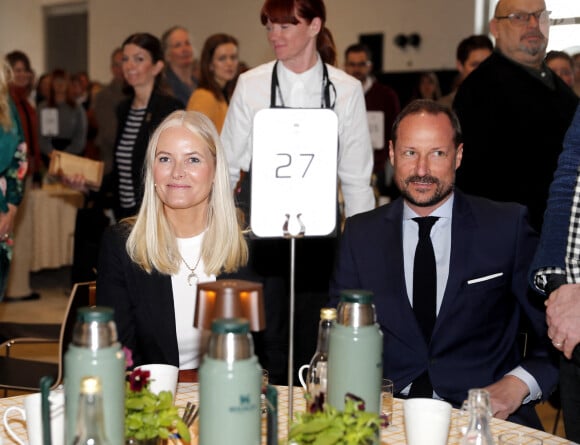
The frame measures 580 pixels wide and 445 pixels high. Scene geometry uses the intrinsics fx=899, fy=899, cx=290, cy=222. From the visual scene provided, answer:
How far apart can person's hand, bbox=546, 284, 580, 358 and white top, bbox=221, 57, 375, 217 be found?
1.55 meters

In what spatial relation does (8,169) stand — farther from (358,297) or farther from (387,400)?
(358,297)

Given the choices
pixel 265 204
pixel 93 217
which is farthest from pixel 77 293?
pixel 93 217

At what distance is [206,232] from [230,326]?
1.44 m

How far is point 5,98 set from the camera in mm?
3623

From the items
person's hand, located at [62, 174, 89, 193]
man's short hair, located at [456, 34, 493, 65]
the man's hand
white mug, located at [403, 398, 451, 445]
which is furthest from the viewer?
man's short hair, located at [456, 34, 493, 65]

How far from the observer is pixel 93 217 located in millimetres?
5770

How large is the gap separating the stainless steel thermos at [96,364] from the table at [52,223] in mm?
6313

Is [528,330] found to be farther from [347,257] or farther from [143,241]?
[143,241]

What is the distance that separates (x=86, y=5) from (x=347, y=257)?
13.4 metres

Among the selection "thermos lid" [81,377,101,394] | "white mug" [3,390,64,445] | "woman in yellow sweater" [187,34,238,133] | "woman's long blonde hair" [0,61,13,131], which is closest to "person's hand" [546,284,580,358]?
"white mug" [3,390,64,445]

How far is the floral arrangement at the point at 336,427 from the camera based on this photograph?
4.34 feet

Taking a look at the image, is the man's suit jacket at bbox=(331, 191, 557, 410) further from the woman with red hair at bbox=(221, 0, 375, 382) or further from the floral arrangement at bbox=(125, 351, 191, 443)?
the floral arrangement at bbox=(125, 351, 191, 443)

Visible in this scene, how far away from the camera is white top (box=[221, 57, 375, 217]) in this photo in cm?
364

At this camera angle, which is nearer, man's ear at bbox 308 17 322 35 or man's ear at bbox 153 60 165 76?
man's ear at bbox 308 17 322 35
